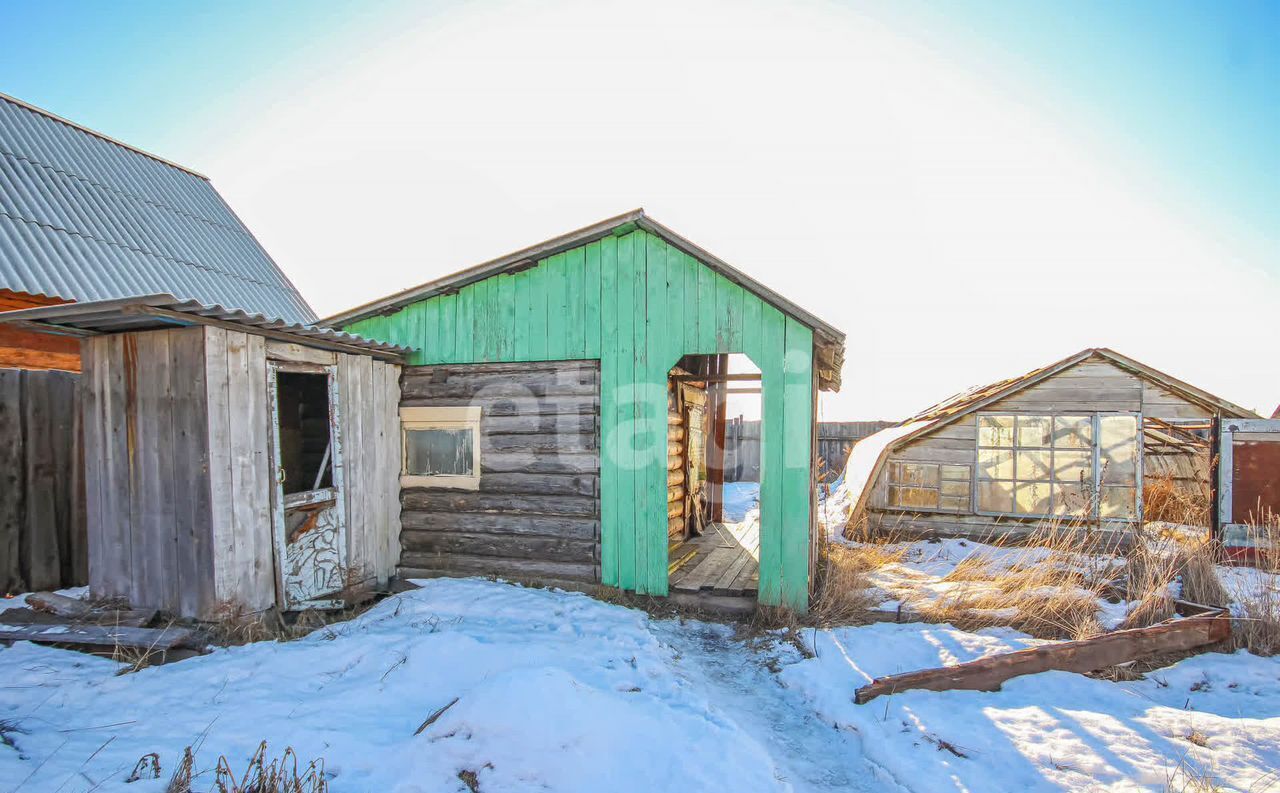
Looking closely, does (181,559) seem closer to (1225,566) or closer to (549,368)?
(549,368)

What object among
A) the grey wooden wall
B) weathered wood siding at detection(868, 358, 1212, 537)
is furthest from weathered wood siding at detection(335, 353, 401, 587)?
weathered wood siding at detection(868, 358, 1212, 537)

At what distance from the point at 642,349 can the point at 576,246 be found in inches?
56.5

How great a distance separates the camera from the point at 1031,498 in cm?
1062

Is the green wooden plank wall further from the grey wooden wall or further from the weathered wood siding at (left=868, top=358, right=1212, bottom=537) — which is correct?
the weathered wood siding at (left=868, top=358, right=1212, bottom=537)

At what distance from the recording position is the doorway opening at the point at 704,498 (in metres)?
7.27

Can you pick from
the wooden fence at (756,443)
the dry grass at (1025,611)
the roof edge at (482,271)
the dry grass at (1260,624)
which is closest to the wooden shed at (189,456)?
the roof edge at (482,271)

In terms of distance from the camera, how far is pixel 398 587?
7.01 meters

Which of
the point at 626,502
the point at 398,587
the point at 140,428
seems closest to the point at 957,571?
the point at 626,502

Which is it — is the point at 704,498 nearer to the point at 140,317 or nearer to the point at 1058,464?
the point at 1058,464

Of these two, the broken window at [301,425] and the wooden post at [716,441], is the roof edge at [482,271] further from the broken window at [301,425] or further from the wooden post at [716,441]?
the wooden post at [716,441]

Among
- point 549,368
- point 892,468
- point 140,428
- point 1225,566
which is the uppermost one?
point 549,368

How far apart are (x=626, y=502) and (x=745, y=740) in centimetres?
329

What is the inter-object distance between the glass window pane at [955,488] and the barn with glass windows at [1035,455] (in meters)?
0.02

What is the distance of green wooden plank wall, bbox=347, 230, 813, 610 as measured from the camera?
20.6 ft
